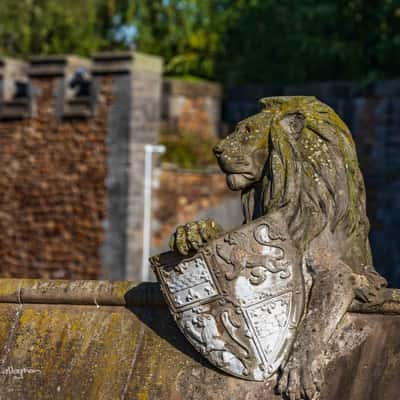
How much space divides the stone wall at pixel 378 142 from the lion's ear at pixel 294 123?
53.1ft

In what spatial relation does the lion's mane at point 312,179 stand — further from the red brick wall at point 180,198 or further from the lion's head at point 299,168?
the red brick wall at point 180,198

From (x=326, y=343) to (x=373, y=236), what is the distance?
16885 millimetres

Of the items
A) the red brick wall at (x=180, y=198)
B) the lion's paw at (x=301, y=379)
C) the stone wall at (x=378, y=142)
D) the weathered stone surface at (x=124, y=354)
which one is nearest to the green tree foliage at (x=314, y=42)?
the stone wall at (x=378, y=142)

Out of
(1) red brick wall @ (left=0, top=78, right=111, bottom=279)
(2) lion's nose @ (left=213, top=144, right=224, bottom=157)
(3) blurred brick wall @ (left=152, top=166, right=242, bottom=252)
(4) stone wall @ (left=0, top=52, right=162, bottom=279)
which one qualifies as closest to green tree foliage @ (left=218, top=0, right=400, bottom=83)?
(3) blurred brick wall @ (left=152, top=166, right=242, bottom=252)

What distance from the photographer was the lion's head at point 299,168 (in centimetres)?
452

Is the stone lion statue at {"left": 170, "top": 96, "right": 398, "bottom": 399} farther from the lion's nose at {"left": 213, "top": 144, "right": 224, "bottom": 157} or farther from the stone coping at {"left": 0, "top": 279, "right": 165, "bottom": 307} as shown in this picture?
the stone coping at {"left": 0, "top": 279, "right": 165, "bottom": 307}

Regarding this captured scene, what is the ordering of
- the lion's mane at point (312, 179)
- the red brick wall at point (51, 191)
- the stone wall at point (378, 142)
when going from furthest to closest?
the red brick wall at point (51, 191) < the stone wall at point (378, 142) < the lion's mane at point (312, 179)

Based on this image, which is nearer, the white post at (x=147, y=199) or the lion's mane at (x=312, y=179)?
the lion's mane at (x=312, y=179)

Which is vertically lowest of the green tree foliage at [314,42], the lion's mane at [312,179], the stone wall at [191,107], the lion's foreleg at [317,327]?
the stone wall at [191,107]

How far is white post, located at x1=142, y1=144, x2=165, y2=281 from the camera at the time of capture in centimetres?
2142

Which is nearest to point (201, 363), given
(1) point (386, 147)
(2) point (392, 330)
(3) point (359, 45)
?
(2) point (392, 330)

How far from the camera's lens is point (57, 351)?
4965 millimetres

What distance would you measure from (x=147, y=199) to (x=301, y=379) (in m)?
17.2

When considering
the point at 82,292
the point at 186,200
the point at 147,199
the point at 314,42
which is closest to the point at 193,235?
the point at 82,292
